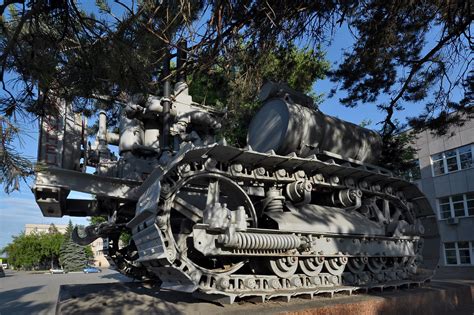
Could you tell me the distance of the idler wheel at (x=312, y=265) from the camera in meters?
6.44

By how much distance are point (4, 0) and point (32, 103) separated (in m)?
1.29

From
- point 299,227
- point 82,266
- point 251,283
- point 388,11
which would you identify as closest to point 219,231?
point 251,283

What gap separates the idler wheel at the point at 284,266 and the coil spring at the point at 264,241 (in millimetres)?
251

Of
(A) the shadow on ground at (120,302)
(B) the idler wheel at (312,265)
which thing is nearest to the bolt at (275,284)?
(B) the idler wheel at (312,265)

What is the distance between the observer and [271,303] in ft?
17.8

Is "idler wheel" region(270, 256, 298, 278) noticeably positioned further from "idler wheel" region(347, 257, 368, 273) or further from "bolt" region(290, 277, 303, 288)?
"idler wheel" region(347, 257, 368, 273)

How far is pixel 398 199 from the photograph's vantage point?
8.80m

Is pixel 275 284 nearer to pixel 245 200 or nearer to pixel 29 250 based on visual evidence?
pixel 245 200

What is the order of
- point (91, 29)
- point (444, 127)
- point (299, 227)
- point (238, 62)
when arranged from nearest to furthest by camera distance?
point (91, 29) → point (299, 227) → point (238, 62) → point (444, 127)

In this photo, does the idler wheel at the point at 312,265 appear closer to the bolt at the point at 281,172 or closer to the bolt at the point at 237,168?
the bolt at the point at 281,172

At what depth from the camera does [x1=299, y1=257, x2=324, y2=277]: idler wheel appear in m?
6.44

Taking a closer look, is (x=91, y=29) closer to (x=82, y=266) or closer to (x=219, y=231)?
(x=219, y=231)

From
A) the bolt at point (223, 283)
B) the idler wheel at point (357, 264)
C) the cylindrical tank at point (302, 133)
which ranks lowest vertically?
the bolt at point (223, 283)

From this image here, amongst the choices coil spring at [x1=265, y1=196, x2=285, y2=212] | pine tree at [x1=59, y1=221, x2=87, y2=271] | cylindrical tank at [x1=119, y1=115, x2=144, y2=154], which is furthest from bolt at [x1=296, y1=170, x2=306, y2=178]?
pine tree at [x1=59, y1=221, x2=87, y2=271]
